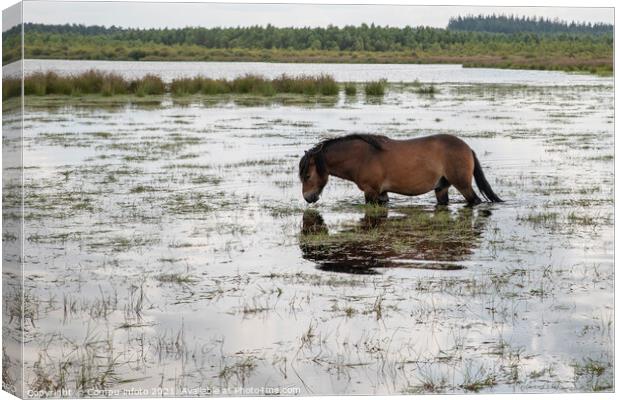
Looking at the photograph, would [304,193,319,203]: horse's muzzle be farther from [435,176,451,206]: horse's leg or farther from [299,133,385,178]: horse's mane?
[435,176,451,206]: horse's leg

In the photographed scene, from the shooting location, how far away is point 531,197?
431 inches

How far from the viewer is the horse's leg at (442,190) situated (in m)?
11.9

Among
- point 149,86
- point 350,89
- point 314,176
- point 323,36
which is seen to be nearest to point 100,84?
point 149,86

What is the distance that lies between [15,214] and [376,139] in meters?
3.54

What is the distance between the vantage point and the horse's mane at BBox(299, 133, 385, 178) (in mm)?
11336

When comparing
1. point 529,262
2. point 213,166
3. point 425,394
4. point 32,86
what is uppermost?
point 32,86

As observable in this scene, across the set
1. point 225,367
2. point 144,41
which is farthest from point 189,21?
point 225,367

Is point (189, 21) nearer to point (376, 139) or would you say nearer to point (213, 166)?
point (213, 166)

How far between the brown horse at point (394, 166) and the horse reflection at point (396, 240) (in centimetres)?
29

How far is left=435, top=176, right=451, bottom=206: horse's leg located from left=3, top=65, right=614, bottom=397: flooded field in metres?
0.49

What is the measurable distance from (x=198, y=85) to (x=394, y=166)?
2374 mm

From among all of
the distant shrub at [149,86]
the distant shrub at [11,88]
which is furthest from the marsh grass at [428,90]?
the distant shrub at [11,88]

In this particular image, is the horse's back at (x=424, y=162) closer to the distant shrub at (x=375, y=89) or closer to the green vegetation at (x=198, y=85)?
the distant shrub at (x=375, y=89)

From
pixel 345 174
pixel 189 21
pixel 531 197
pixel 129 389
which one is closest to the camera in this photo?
pixel 129 389
